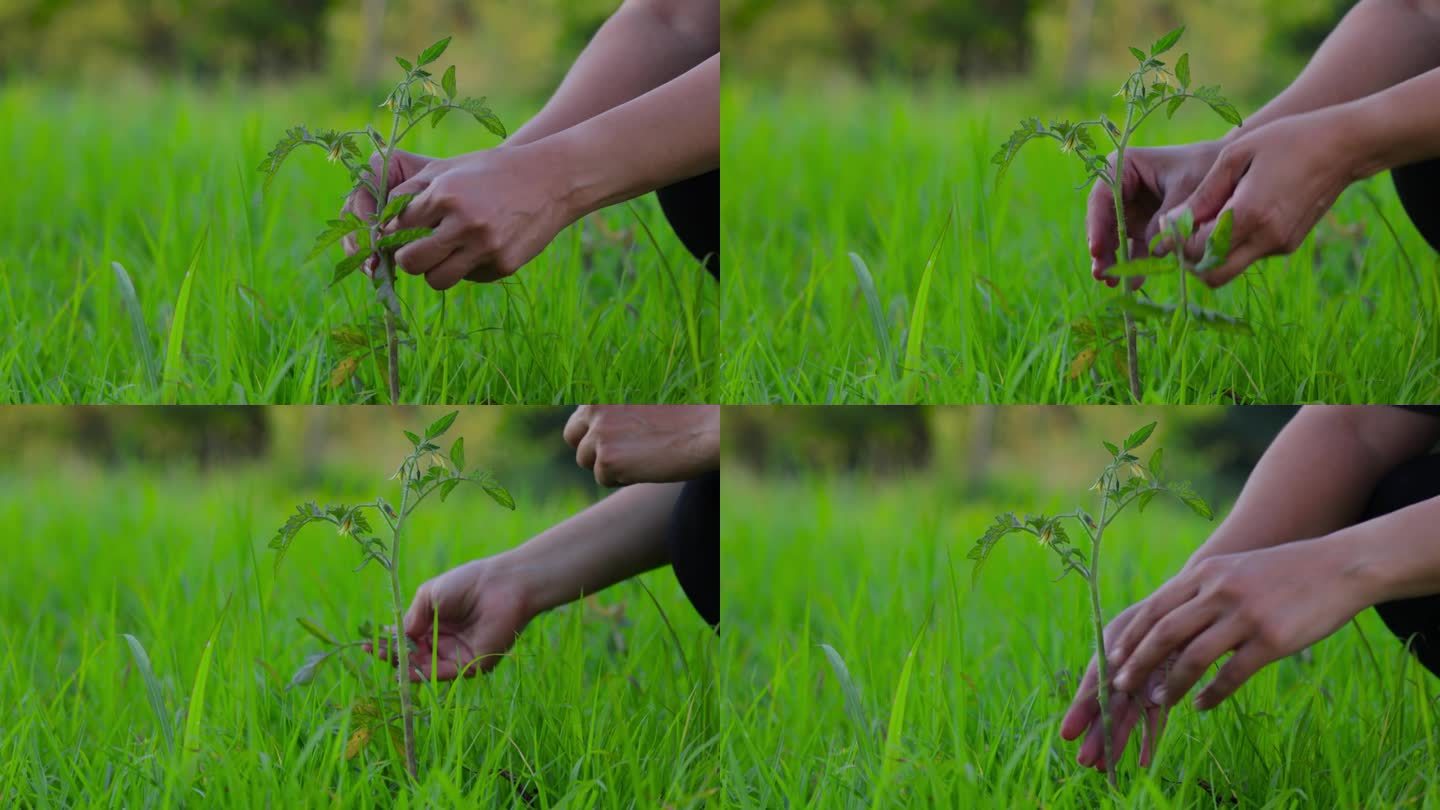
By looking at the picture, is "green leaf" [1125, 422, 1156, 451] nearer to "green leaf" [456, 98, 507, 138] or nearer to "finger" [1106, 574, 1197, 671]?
"finger" [1106, 574, 1197, 671]

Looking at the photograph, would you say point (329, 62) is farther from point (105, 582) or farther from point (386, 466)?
point (105, 582)

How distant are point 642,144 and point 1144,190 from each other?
20.2 inches

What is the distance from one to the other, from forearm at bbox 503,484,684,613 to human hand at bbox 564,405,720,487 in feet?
0.20

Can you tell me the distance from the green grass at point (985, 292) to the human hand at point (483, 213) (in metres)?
0.29

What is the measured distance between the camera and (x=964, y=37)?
2.03 meters

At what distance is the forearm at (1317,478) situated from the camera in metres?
1.33

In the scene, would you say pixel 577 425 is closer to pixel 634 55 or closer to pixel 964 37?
pixel 634 55

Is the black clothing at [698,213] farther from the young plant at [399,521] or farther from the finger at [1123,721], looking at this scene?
the finger at [1123,721]

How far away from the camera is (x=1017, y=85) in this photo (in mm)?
1767

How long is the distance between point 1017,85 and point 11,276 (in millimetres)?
1308

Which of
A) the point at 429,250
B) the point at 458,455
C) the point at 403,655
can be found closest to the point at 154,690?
the point at 403,655

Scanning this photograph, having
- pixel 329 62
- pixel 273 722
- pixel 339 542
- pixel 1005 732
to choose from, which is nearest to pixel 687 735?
pixel 1005 732

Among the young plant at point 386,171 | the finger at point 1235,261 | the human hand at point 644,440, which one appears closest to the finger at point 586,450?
the human hand at point 644,440

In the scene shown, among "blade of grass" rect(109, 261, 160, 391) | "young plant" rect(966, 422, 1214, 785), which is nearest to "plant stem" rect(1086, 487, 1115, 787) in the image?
"young plant" rect(966, 422, 1214, 785)
